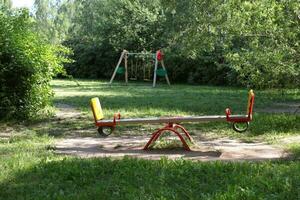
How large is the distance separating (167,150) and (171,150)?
65mm

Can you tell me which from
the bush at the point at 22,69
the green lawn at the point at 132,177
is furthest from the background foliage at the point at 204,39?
the bush at the point at 22,69

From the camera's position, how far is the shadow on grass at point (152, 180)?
523cm

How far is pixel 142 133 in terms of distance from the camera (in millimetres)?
10164

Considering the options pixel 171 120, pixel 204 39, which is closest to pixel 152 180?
pixel 171 120

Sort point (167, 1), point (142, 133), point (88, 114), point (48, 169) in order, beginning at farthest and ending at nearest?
1. point (167, 1)
2. point (88, 114)
3. point (142, 133)
4. point (48, 169)

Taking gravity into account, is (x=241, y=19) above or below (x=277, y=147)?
above

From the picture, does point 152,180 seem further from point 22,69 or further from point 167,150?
point 22,69

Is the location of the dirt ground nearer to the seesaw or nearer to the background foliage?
the seesaw

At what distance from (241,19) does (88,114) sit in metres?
4.41

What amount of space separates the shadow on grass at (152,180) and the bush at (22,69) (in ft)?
15.9

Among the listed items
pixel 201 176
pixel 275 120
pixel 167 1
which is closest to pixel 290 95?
pixel 167 1

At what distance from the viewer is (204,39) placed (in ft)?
44.7

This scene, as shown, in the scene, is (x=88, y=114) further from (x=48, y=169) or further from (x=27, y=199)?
(x=27, y=199)

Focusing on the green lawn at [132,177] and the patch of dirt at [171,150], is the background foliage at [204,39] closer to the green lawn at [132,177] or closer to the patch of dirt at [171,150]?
the green lawn at [132,177]
